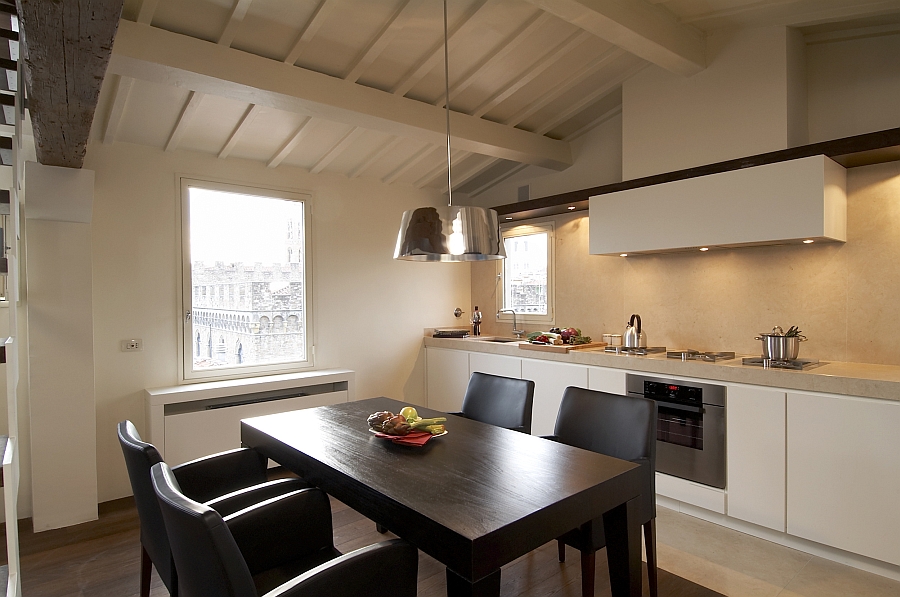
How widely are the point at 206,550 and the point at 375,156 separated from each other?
12.3ft

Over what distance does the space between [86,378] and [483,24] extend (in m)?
3.28

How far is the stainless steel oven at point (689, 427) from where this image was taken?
318 centimetres

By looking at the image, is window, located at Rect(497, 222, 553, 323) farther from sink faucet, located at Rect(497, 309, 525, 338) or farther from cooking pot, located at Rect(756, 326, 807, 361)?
cooking pot, located at Rect(756, 326, 807, 361)

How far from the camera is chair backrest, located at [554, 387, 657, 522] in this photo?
93.5 inches

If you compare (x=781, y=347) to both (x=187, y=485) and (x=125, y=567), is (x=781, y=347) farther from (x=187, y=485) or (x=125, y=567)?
(x=125, y=567)

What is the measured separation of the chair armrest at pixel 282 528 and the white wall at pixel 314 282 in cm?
249

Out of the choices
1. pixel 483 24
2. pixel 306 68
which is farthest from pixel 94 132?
pixel 483 24

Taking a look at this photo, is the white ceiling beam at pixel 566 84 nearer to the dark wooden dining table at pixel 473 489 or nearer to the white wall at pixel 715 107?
the white wall at pixel 715 107

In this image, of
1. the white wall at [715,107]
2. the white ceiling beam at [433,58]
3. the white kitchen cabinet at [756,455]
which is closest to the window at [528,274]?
the white wall at [715,107]

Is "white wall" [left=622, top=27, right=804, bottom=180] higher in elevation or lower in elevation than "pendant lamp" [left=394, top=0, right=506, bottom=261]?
higher

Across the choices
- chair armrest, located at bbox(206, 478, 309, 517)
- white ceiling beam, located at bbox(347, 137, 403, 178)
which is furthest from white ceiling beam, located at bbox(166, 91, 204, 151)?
chair armrest, located at bbox(206, 478, 309, 517)

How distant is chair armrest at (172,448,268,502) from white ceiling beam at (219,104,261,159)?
227 centimetres

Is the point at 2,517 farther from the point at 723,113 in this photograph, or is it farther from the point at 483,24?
the point at 723,113

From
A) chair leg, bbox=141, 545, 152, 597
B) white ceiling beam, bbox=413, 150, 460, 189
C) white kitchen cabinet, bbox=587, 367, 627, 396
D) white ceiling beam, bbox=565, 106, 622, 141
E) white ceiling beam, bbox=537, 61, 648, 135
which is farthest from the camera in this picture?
white ceiling beam, bbox=413, 150, 460, 189
